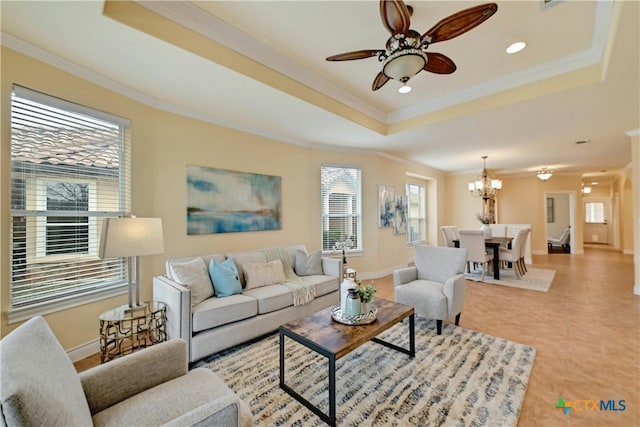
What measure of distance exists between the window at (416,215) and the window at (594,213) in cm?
806

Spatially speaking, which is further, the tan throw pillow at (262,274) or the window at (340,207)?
the window at (340,207)

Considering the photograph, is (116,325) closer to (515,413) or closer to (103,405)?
(103,405)

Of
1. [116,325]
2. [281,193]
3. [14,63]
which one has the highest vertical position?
[14,63]

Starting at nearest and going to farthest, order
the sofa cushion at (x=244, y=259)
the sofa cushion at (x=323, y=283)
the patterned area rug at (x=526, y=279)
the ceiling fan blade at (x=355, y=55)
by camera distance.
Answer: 1. the ceiling fan blade at (x=355, y=55)
2. the sofa cushion at (x=244, y=259)
3. the sofa cushion at (x=323, y=283)
4. the patterned area rug at (x=526, y=279)

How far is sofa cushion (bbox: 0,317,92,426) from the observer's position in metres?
0.77

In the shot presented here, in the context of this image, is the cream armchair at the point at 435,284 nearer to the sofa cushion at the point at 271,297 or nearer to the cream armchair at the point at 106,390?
the sofa cushion at the point at 271,297

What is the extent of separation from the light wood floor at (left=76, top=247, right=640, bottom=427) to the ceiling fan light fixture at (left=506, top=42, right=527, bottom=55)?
2.91 metres

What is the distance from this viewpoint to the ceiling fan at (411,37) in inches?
63.1

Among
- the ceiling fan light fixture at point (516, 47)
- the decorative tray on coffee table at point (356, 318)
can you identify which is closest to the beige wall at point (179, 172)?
the decorative tray on coffee table at point (356, 318)

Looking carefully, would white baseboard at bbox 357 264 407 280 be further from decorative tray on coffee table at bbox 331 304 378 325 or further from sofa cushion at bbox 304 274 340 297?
decorative tray on coffee table at bbox 331 304 378 325

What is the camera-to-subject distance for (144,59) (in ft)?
7.41

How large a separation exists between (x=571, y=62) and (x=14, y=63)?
5.06m

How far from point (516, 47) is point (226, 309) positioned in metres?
3.72

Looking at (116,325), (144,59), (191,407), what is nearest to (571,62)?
(144,59)
